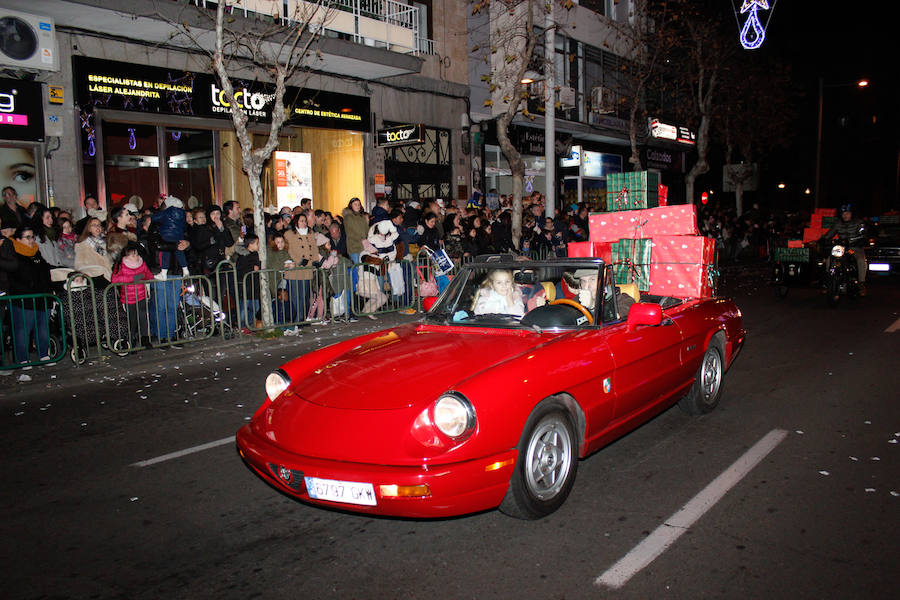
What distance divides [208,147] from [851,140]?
58275 mm

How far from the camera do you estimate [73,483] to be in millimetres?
4848

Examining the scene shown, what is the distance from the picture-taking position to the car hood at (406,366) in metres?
3.83

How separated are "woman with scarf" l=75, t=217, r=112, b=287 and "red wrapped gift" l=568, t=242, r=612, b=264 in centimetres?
655

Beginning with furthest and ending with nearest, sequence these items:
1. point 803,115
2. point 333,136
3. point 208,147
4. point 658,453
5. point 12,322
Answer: point 803,115 → point 333,136 → point 208,147 → point 12,322 → point 658,453

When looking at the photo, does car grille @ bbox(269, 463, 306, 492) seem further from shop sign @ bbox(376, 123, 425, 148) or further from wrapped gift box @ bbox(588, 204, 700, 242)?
shop sign @ bbox(376, 123, 425, 148)

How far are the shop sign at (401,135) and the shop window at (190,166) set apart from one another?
499 cm

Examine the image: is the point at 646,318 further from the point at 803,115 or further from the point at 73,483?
the point at 803,115

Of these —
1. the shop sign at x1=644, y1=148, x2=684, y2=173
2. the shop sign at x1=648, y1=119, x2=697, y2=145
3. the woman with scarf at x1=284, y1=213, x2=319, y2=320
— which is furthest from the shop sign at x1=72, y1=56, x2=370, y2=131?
the shop sign at x1=644, y1=148, x2=684, y2=173

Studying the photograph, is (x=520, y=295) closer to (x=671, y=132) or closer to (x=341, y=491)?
(x=341, y=491)

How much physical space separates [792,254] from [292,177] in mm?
12047

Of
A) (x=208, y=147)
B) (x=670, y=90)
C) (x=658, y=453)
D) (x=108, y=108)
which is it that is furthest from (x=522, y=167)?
(x=670, y=90)

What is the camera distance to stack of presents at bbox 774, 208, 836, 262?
14766 millimetres

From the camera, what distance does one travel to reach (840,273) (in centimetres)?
1357

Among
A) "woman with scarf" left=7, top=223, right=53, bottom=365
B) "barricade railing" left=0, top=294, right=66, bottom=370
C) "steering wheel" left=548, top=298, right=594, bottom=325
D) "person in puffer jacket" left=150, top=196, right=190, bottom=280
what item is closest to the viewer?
"steering wheel" left=548, top=298, right=594, bottom=325
